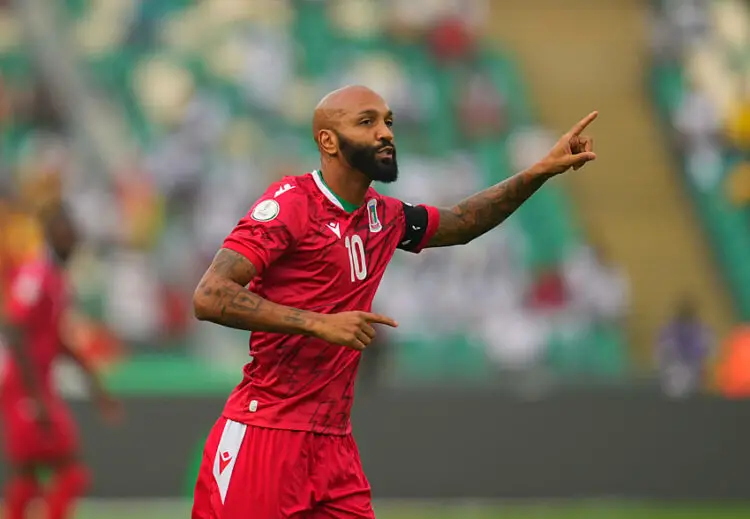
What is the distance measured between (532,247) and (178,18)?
6.37 meters

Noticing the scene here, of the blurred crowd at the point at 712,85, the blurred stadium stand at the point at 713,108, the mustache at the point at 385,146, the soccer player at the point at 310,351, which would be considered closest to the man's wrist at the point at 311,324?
the soccer player at the point at 310,351

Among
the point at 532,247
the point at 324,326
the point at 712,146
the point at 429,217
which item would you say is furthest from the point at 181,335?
the point at 324,326

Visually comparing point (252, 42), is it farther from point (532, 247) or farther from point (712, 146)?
point (712, 146)

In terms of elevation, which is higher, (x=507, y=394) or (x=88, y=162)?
(x=88, y=162)

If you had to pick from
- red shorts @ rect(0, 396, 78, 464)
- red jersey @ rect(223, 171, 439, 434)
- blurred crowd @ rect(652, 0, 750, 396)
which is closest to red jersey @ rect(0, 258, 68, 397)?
red shorts @ rect(0, 396, 78, 464)

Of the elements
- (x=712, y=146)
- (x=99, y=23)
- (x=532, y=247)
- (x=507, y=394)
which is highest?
(x=99, y=23)

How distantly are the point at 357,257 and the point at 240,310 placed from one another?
78cm

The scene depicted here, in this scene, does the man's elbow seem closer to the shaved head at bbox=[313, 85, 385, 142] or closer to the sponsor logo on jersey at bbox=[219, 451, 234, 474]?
the sponsor logo on jersey at bbox=[219, 451, 234, 474]

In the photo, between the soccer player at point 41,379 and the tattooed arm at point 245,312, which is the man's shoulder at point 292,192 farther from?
the soccer player at point 41,379

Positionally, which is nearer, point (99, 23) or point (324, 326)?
point (324, 326)

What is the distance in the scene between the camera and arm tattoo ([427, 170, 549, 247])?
6883mm

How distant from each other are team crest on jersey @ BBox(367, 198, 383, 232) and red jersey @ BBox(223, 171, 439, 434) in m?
0.10

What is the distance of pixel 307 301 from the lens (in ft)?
20.3

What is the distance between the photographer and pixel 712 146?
21406mm
